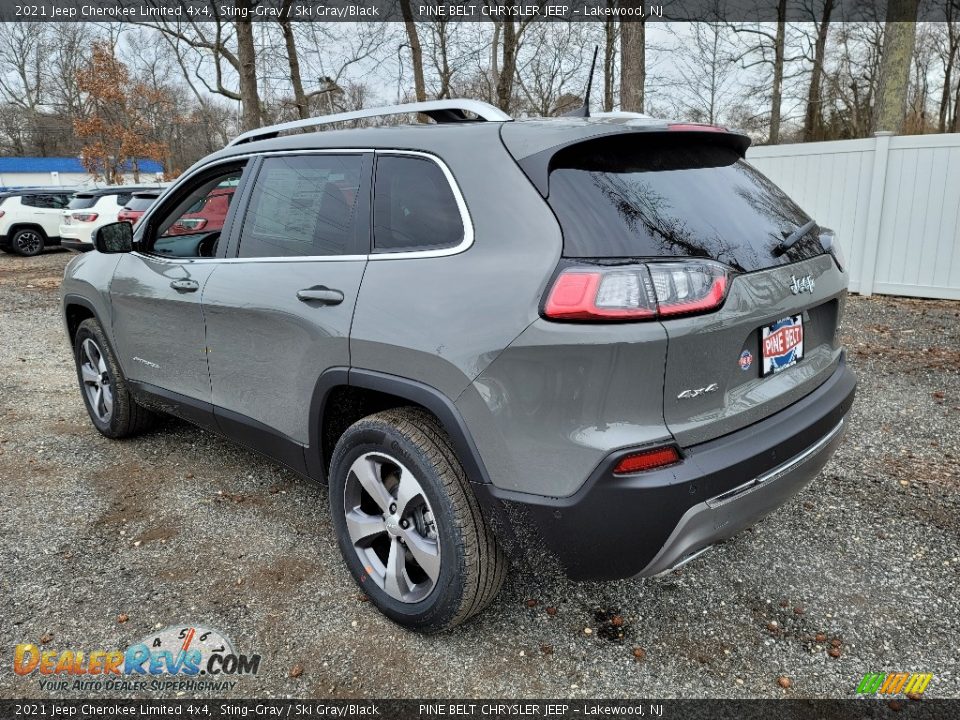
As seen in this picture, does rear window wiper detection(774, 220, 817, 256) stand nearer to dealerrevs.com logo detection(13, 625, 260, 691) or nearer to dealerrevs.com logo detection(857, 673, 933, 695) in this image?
dealerrevs.com logo detection(857, 673, 933, 695)

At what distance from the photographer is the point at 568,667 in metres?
2.36

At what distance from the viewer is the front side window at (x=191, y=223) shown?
137 inches

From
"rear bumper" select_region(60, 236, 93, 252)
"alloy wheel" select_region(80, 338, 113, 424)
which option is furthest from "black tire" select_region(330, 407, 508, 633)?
"rear bumper" select_region(60, 236, 93, 252)

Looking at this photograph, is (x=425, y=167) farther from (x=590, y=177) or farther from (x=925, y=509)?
(x=925, y=509)

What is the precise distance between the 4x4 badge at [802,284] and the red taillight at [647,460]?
0.75 metres

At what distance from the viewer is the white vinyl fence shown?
321 inches

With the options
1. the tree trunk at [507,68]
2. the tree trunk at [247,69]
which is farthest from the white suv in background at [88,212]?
the tree trunk at [507,68]

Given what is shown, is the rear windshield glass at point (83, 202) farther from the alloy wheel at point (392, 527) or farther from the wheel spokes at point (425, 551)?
the wheel spokes at point (425, 551)

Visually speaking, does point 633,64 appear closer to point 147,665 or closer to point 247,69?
point 247,69

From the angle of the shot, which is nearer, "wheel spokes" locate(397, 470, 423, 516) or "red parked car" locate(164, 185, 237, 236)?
"wheel spokes" locate(397, 470, 423, 516)

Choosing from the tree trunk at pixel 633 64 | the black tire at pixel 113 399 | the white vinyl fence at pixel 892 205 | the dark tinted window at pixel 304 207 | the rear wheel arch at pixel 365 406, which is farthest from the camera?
the tree trunk at pixel 633 64

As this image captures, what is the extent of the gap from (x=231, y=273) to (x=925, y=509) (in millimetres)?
3493

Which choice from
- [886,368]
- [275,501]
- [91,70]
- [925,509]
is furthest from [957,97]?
[91,70]

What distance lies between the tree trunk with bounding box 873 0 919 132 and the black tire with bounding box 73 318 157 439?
459 inches
